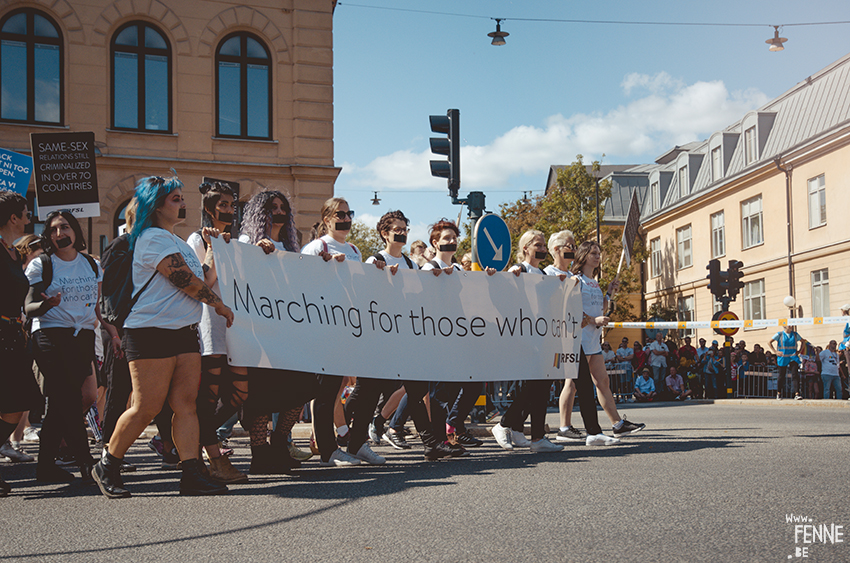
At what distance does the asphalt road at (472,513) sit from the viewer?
3.66 meters

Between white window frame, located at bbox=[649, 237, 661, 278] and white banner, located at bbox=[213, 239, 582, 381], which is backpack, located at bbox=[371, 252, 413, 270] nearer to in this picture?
white banner, located at bbox=[213, 239, 582, 381]

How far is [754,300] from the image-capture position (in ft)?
120

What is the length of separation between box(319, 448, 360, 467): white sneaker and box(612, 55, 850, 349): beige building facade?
27.0m

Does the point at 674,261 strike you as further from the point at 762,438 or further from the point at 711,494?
the point at 711,494

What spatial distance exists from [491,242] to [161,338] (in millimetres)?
6143

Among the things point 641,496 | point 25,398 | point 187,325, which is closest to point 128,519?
point 187,325

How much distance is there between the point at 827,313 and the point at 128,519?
101 feet

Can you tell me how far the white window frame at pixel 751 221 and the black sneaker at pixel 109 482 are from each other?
34.7 meters

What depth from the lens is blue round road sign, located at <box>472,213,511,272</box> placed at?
1056 centimetres

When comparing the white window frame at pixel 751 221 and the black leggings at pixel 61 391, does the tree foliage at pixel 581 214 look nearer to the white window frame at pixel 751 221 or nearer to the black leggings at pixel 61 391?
the white window frame at pixel 751 221

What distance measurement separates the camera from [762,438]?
8.45 m

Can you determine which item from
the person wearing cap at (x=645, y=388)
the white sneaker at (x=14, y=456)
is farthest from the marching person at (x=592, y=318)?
the person wearing cap at (x=645, y=388)

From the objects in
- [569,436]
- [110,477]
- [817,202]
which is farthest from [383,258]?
[817,202]

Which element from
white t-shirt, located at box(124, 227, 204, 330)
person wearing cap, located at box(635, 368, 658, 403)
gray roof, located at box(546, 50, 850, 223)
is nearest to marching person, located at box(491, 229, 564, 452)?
white t-shirt, located at box(124, 227, 204, 330)
